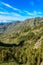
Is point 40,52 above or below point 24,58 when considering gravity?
above

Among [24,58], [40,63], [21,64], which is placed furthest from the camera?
[24,58]

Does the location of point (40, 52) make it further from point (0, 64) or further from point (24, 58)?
point (0, 64)

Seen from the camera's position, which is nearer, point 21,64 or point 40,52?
point 40,52

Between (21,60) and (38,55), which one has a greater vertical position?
(38,55)

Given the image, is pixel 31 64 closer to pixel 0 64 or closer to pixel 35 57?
pixel 35 57

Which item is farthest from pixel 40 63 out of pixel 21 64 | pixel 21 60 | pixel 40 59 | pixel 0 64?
pixel 0 64

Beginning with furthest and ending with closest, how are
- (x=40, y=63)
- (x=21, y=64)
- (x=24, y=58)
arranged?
(x=24, y=58)
(x=21, y=64)
(x=40, y=63)

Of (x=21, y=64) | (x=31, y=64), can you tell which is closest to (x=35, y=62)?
(x=31, y=64)

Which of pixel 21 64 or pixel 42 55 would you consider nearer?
pixel 42 55
